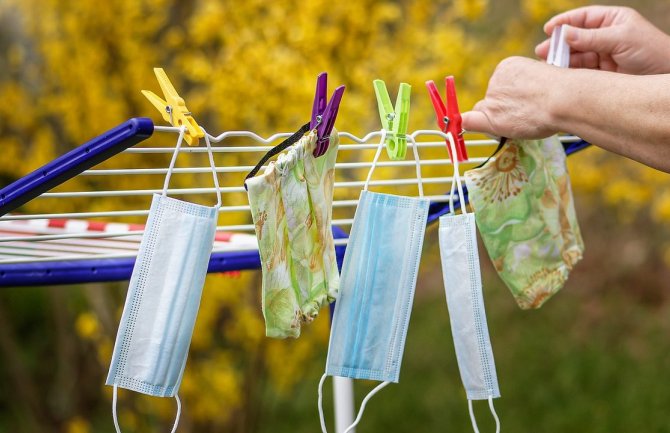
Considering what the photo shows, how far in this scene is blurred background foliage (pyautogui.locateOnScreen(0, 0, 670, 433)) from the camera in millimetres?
2230

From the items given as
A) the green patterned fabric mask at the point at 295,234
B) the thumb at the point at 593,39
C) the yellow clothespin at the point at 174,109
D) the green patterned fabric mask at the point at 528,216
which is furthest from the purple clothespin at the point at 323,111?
the thumb at the point at 593,39

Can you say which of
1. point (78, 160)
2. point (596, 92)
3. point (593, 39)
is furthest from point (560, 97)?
point (78, 160)

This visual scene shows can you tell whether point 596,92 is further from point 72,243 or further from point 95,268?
point 72,243

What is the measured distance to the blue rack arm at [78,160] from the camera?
2.89 feet

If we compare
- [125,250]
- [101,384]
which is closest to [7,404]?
[101,384]

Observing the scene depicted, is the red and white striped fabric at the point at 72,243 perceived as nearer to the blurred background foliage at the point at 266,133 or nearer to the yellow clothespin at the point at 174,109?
the yellow clothespin at the point at 174,109

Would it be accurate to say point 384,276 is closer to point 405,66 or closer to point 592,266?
point 405,66

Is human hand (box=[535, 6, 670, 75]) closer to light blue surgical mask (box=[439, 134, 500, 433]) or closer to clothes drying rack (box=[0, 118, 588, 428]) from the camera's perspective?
clothes drying rack (box=[0, 118, 588, 428])

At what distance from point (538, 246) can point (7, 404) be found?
121 inches

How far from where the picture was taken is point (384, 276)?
3.47 ft

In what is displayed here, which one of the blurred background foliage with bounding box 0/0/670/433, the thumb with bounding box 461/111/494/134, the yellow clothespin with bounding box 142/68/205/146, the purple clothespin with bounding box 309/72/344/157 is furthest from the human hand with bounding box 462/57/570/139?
the yellow clothespin with bounding box 142/68/205/146

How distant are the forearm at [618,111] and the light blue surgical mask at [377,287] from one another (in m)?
0.22

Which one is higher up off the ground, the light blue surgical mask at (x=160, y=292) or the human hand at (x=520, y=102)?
the human hand at (x=520, y=102)

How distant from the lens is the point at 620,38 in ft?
4.11
